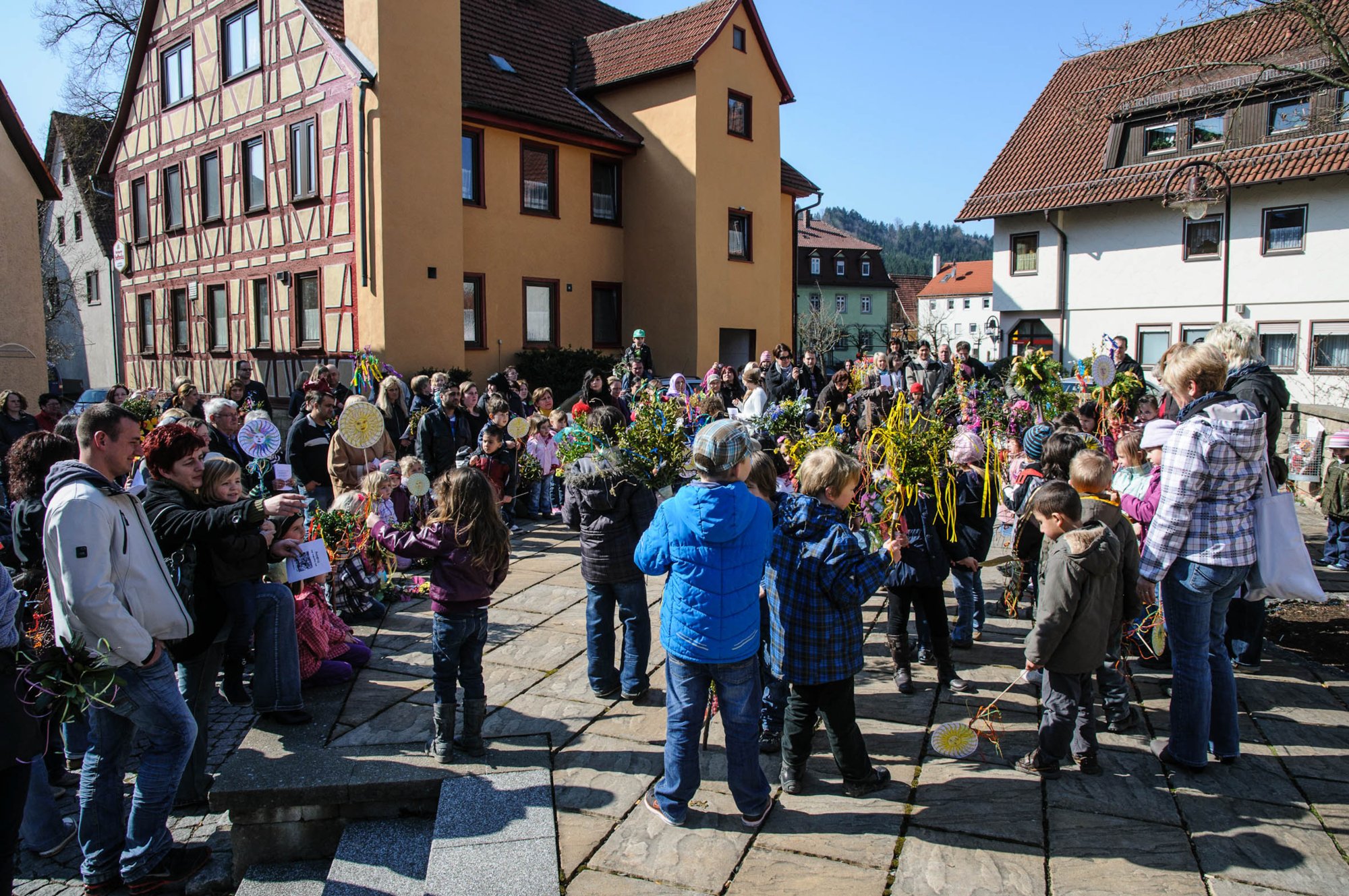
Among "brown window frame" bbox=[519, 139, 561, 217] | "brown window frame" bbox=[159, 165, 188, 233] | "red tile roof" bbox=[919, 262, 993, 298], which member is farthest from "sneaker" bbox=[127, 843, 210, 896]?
"red tile roof" bbox=[919, 262, 993, 298]

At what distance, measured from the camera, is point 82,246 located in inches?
1247

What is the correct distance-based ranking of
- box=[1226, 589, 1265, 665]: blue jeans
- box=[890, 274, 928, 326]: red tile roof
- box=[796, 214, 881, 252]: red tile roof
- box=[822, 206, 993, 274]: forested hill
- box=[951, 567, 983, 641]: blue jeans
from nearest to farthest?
box=[1226, 589, 1265, 665]: blue jeans, box=[951, 567, 983, 641]: blue jeans, box=[796, 214, 881, 252]: red tile roof, box=[890, 274, 928, 326]: red tile roof, box=[822, 206, 993, 274]: forested hill

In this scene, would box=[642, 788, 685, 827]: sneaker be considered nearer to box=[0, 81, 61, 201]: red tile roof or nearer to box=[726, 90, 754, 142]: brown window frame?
box=[0, 81, 61, 201]: red tile roof

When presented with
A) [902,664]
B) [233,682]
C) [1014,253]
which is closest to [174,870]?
[233,682]

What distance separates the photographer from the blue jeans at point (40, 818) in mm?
4059

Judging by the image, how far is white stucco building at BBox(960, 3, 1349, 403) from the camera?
22.0 m

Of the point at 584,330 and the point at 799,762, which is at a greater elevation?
the point at 584,330

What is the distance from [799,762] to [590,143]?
61.4ft

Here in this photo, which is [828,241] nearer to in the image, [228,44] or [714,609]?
[228,44]

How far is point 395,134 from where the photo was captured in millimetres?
16078

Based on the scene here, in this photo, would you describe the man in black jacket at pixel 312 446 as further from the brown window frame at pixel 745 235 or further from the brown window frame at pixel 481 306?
the brown window frame at pixel 745 235

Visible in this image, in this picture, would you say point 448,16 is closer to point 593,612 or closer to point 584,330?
point 584,330

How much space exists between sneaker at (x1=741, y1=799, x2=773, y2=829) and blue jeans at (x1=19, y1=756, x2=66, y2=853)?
3.18 metres

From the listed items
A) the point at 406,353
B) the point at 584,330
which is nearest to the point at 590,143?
the point at 584,330
